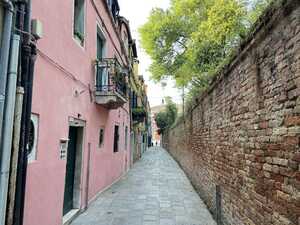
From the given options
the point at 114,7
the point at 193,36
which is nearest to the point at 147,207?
the point at 193,36

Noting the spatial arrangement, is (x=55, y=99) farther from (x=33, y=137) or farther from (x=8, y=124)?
(x=8, y=124)

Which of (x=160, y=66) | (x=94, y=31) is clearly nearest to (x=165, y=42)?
(x=160, y=66)

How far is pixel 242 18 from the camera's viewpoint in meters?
9.75

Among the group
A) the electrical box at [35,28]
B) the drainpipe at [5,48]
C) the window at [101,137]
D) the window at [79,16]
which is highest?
the window at [79,16]

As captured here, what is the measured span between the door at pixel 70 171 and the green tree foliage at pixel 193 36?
5654 mm

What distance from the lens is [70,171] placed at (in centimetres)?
632

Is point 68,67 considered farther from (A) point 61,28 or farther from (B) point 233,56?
(B) point 233,56

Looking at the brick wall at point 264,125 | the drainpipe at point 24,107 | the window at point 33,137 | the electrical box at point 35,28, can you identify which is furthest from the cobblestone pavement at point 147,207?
the electrical box at point 35,28

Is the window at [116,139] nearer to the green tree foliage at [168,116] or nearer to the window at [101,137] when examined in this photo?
the window at [101,137]

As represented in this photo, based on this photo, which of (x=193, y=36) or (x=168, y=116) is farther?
(x=168, y=116)

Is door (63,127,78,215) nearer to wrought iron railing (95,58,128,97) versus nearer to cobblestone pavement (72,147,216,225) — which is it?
cobblestone pavement (72,147,216,225)

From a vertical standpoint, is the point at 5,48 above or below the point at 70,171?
above

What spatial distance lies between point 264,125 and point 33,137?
3265 millimetres

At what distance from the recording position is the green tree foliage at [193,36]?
30.8 feet
